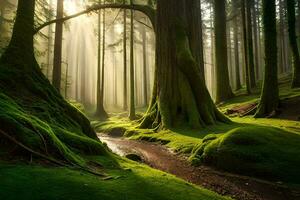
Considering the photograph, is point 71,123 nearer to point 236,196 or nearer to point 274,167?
point 236,196

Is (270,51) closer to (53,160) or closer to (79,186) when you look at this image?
(53,160)

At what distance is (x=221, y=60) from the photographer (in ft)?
82.8

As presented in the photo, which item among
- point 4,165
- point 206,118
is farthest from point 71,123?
point 206,118

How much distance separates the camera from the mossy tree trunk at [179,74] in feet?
50.6

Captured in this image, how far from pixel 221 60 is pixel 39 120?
2090 centimetres

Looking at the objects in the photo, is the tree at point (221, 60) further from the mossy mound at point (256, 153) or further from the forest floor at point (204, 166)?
the mossy mound at point (256, 153)

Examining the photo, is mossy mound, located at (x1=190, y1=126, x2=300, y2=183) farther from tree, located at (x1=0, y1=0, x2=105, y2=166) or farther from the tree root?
the tree root

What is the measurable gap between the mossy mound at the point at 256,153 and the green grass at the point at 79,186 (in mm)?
2934

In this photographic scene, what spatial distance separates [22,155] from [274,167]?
20.6ft

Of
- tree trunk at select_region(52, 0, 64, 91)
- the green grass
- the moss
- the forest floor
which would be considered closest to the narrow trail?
the forest floor

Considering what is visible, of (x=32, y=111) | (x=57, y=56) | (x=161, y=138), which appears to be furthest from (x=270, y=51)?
(x=57, y=56)

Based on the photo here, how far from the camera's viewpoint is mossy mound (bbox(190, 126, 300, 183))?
815 centimetres

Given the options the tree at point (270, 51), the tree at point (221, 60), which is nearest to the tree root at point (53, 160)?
the tree at point (270, 51)

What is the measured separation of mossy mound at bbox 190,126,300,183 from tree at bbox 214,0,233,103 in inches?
594
